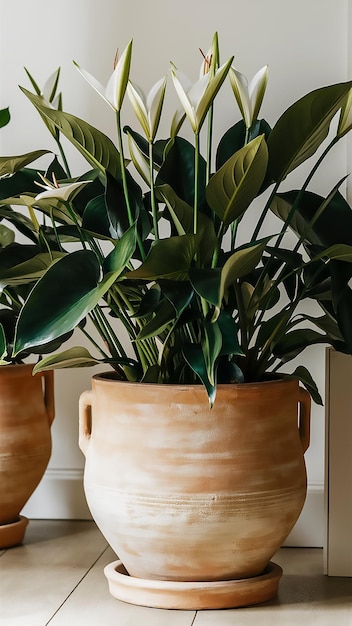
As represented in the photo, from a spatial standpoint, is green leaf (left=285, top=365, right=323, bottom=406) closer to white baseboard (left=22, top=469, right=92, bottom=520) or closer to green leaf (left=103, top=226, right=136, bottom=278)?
green leaf (left=103, top=226, right=136, bottom=278)

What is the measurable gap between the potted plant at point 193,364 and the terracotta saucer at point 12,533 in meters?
0.34

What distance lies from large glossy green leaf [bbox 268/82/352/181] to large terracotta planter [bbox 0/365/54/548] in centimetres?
64

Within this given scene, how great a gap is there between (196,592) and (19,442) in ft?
1.58

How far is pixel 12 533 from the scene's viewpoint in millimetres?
1598

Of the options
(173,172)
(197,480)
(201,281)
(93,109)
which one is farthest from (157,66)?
(197,480)

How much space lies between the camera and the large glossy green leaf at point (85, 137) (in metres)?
1.20

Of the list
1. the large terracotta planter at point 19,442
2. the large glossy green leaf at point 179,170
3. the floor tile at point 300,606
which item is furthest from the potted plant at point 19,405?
the floor tile at point 300,606

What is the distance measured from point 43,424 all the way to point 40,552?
240 millimetres

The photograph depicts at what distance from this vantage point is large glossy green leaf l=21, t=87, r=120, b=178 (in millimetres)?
1204

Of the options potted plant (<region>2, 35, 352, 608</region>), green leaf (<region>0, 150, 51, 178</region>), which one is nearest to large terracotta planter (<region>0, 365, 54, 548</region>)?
potted plant (<region>2, 35, 352, 608</region>)

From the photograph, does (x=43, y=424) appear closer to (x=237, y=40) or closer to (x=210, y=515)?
(x=210, y=515)

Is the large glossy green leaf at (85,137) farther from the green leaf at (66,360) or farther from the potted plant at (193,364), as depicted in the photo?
the green leaf at (66,360)

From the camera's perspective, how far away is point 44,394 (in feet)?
5.43

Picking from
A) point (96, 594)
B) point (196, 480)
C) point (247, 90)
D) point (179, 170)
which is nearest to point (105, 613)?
point (96, 594)
